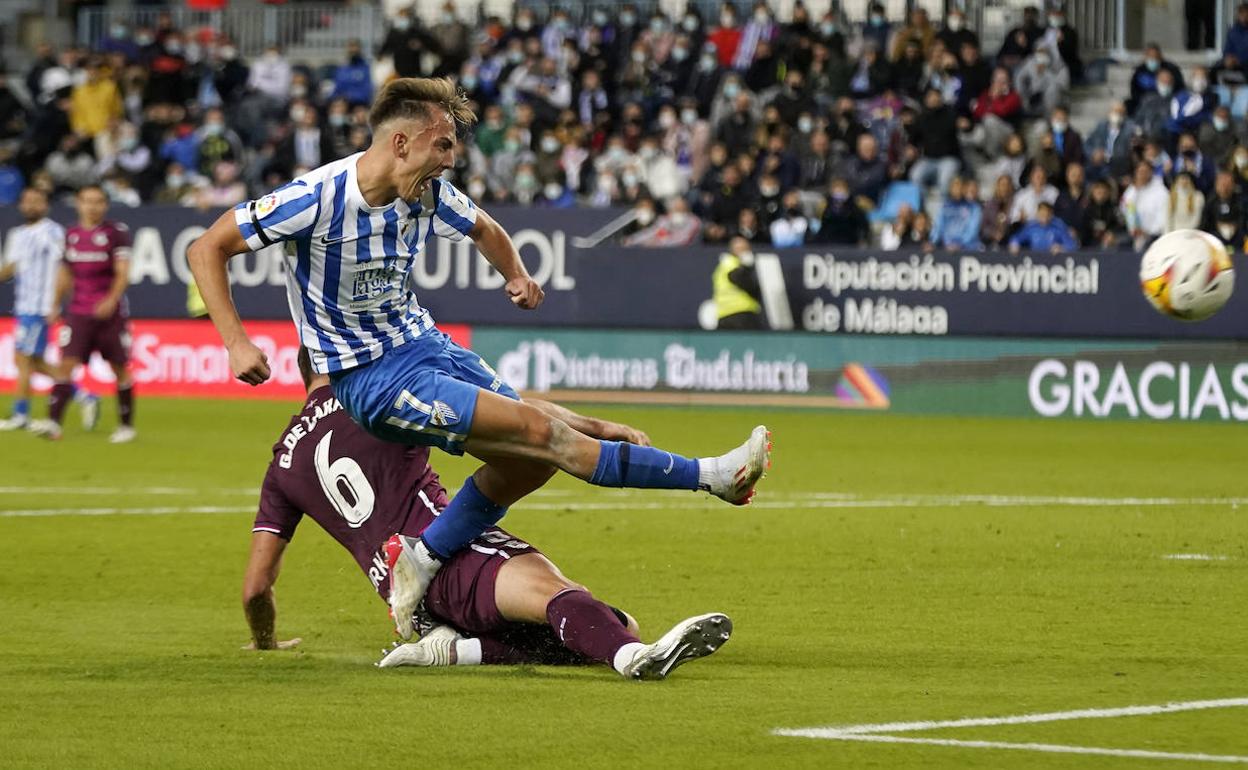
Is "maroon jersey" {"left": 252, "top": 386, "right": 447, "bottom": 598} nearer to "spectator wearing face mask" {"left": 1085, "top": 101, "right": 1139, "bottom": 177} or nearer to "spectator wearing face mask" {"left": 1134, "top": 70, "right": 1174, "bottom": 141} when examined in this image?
"spectator wearing face mask" {"left": 1085, "top": 101, "right": 1139, "bottom": 177}

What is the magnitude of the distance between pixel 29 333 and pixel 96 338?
1.81 m

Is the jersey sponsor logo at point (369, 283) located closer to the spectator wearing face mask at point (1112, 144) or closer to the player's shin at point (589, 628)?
the player's shin at point (589, 628)

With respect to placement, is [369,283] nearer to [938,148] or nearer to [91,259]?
[91,259]

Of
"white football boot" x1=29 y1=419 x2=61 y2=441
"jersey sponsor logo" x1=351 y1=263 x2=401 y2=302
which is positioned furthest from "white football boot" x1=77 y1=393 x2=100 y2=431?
"jersey sponsor logo" x1=351 y1=263 x2=401 y2=302

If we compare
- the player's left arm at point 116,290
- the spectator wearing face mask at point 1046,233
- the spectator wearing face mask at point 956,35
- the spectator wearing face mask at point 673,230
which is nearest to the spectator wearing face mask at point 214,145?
the spectator wearing face mask at point 673,230

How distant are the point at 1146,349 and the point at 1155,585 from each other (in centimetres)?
1263

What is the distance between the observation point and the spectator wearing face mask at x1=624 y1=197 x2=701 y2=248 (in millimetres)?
26609

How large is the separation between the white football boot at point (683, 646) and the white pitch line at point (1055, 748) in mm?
1010

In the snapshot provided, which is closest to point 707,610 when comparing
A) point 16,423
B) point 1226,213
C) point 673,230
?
point 16,423

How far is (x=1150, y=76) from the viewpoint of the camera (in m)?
27.0

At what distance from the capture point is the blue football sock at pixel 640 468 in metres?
7.54

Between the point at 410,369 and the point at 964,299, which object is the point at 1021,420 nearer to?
the point at 964,299

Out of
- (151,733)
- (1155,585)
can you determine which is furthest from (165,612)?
(1155,585)

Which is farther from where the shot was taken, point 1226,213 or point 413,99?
point 1226,213
